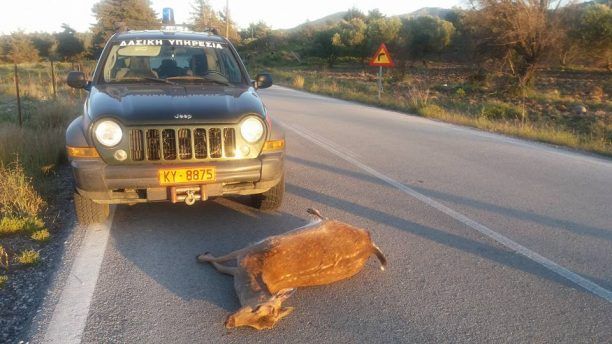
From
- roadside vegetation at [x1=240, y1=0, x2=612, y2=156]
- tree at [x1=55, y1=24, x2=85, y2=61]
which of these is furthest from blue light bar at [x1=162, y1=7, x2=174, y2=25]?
tree at [x1=55, y1=24, x2=85, y2=61]

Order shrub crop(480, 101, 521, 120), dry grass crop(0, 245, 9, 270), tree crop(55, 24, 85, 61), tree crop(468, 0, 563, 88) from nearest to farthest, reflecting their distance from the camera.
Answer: dry grass crop(0, 245, 9, 270)
shrub crop(480, 101, 521, 120)
tree crop(468, 0, 563, 88)
tree crop(55, 24, 85, 61)

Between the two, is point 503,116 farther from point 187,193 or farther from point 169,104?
point 187,193

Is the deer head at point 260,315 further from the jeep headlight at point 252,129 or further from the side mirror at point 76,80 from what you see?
the side mirror at point 76,80

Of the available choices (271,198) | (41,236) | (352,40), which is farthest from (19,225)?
(352,40)

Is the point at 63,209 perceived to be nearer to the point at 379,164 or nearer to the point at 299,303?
the point at 299,303

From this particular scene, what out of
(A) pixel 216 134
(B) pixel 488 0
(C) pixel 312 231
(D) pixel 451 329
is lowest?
(D) pixel 451 329

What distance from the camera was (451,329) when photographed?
3.16m

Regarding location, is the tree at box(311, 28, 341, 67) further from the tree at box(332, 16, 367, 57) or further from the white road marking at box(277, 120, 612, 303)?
the white road marking at box(277, 120, 612, 303)

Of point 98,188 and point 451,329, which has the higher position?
point 98,188

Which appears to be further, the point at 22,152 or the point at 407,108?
the point at 407,108

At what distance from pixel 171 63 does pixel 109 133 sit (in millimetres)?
1987

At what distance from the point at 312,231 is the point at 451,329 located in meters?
1.13

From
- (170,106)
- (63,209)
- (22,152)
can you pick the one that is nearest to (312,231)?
(170,106)

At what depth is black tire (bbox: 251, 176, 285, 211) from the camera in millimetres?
5133
